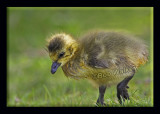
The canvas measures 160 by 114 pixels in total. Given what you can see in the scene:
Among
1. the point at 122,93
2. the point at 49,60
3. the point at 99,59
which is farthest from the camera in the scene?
the point at 49,60

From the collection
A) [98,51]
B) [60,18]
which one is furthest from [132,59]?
[60,18]

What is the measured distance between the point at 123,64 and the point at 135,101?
0.38 meters

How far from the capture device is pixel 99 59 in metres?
3.42

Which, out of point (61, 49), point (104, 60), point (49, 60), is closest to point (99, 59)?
point (104, 60)

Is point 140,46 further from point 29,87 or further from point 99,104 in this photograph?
point 29,87

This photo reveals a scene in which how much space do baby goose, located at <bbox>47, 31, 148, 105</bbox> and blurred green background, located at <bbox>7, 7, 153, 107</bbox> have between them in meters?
0.18

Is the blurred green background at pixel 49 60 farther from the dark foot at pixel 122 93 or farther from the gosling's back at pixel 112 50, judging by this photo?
the gosling's back at pixel 112 50

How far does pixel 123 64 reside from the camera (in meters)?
3.49

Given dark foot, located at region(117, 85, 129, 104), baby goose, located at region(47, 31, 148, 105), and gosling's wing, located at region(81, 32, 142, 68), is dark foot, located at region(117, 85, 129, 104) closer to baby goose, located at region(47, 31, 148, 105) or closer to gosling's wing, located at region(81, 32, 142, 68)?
baby goose, located at region(47, 31, 148, 105)

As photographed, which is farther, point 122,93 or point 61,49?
point 122,93

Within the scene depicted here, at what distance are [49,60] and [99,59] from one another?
5.17 ft

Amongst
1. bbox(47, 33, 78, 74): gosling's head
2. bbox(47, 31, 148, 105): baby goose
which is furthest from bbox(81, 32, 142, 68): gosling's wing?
bbox(47, 33, 78, 74): gosling's head

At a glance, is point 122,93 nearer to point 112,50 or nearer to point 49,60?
point 112,50

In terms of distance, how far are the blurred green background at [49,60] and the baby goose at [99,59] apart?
18 centimetres
